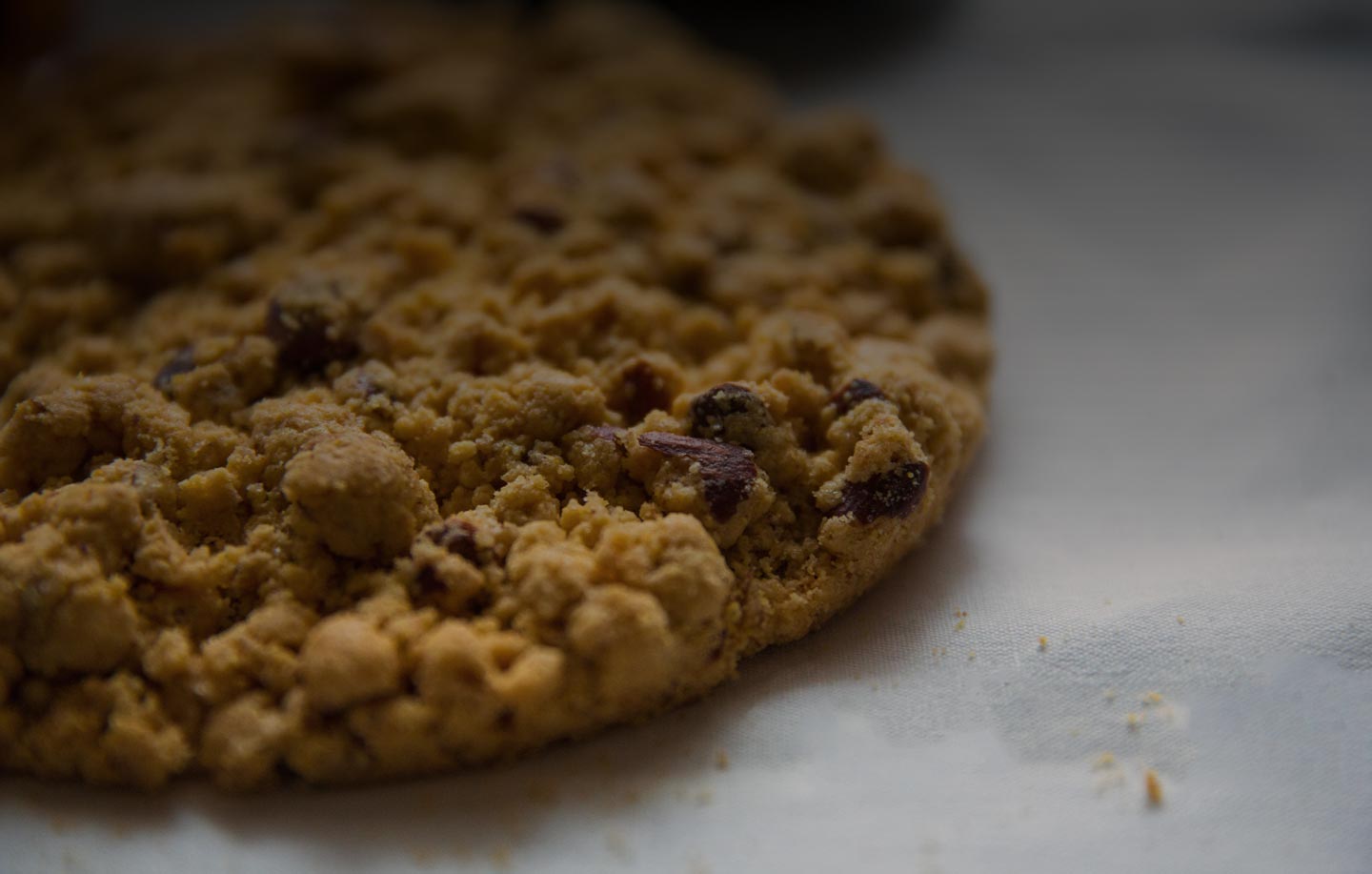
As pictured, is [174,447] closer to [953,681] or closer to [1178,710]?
[953,681]

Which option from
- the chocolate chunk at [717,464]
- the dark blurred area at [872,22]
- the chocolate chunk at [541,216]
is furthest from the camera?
the dark blurred area at [872,22]

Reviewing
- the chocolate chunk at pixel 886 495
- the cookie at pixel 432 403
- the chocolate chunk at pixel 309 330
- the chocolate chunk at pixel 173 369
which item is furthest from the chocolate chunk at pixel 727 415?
the chocolate chunk at pixel 173 369

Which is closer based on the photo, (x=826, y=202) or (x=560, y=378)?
(x=560, y=378)

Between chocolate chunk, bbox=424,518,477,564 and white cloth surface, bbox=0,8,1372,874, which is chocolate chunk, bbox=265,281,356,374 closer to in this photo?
chocolate chunk, bbox=424,518,477,564

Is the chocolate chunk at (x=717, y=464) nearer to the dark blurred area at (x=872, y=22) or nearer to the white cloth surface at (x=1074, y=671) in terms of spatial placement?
the white cloth surface at (x=1074, y=671)

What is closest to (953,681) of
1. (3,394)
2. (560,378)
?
(560,378)

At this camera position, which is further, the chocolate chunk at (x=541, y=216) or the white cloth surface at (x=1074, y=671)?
the chocolate chunk at (x=541, y=216)

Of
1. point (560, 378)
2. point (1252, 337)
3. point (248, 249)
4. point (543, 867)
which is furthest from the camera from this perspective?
point (1252, 337)
